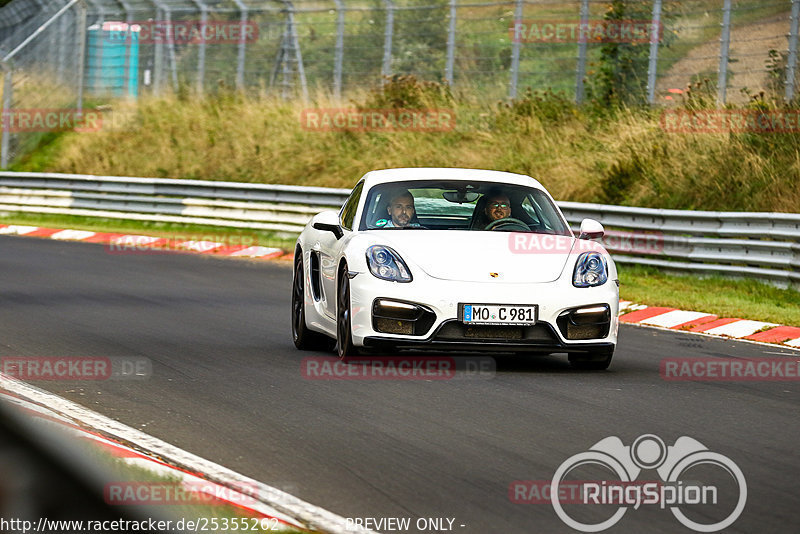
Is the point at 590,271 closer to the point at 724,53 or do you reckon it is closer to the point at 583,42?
the point at 724,53

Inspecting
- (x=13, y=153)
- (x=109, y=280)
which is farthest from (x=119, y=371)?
(x=13, y=153)

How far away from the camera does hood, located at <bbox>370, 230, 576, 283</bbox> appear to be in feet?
29.0

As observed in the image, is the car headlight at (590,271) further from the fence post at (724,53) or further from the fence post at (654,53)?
the fence post at (654,53)

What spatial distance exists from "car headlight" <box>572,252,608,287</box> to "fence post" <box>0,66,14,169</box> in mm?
25560

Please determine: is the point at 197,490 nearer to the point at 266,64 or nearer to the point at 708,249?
the point at 708,249

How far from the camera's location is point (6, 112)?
1304 inches

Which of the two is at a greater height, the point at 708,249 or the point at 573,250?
the point at 573,250

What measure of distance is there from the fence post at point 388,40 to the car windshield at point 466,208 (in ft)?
55.9

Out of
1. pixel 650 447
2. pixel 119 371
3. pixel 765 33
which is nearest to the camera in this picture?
pixel 650 447

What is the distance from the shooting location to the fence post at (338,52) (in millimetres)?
27953

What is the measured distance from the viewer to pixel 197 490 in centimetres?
494

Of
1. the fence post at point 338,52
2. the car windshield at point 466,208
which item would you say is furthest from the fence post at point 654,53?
the car windshield at point 466,208

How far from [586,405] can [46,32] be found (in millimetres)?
29138

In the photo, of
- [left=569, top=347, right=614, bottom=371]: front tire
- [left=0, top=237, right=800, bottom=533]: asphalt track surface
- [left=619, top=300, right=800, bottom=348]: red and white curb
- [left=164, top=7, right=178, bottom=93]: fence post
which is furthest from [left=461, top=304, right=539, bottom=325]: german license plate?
[left=164, top=7, right=178, bottom=93]: fence post
